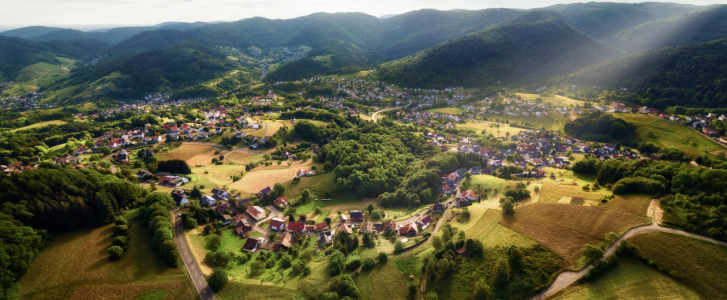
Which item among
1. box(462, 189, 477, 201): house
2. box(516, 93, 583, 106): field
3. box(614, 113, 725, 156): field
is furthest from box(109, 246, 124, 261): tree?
box(516, 93, 583, 106): field

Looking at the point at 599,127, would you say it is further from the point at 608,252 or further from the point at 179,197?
the point at 179,197

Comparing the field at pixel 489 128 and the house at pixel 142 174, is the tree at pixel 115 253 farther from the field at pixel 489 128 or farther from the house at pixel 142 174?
the field at pixel 489 128

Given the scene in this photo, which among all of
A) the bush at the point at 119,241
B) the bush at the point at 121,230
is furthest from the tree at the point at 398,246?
the bush at the point at 121,230

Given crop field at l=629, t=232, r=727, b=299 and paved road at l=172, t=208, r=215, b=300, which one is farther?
paved road at l=172, t=208, r=215, b=300

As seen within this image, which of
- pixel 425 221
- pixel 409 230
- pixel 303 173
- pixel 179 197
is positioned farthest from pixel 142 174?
pixel 425 221

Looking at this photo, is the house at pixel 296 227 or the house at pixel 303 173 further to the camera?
the house at pixel 303 173

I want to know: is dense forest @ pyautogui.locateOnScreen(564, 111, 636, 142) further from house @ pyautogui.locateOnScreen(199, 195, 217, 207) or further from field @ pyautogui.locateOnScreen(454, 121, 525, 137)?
house @ pyautogui.locateOnScreen(199, 195, 217, 207)
